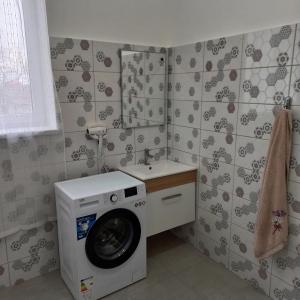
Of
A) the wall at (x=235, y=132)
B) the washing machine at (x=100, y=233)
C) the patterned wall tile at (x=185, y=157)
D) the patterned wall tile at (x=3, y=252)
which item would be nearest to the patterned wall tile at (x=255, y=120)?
the wall at (x=235, y=132)

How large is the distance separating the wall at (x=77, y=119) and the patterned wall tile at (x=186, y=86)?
370 mm

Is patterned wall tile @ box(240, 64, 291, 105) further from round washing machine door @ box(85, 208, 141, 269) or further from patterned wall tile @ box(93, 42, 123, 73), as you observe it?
round washing machine door @ box(85, 208, 141, 269)

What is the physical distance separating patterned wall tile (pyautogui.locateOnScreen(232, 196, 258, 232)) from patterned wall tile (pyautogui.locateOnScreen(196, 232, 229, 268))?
0.27 m

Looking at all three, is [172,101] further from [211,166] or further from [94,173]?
[94,173]

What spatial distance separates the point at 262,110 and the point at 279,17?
21.6 inches

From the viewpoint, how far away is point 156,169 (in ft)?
8.14

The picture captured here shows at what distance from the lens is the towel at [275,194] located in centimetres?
170

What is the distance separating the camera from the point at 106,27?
2.24 meters

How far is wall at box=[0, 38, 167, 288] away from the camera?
2080mm

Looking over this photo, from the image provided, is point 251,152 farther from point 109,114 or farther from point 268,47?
point 109,114

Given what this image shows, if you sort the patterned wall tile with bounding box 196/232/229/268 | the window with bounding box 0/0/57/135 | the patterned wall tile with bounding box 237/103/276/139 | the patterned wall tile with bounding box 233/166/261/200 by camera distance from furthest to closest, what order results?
the patterned wall tile with bounding box 196/232/229/268 < the patterned wall tile with bounding box 233/166/261/200 < the patterned wall tile with bounding box 237/103/276/139 < the window with bounding box 0/0/57/135

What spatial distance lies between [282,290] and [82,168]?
5.37 feet

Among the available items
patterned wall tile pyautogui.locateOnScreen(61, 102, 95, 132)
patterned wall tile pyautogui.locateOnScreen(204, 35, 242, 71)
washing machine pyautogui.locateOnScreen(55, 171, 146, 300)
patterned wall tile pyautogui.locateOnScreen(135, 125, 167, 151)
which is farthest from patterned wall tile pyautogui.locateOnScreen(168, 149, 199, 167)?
patterned wall tile pyautogui.locateOnScreen(61, 102, 95, 132)

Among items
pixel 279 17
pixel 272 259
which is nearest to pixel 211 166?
pixel 272 259
